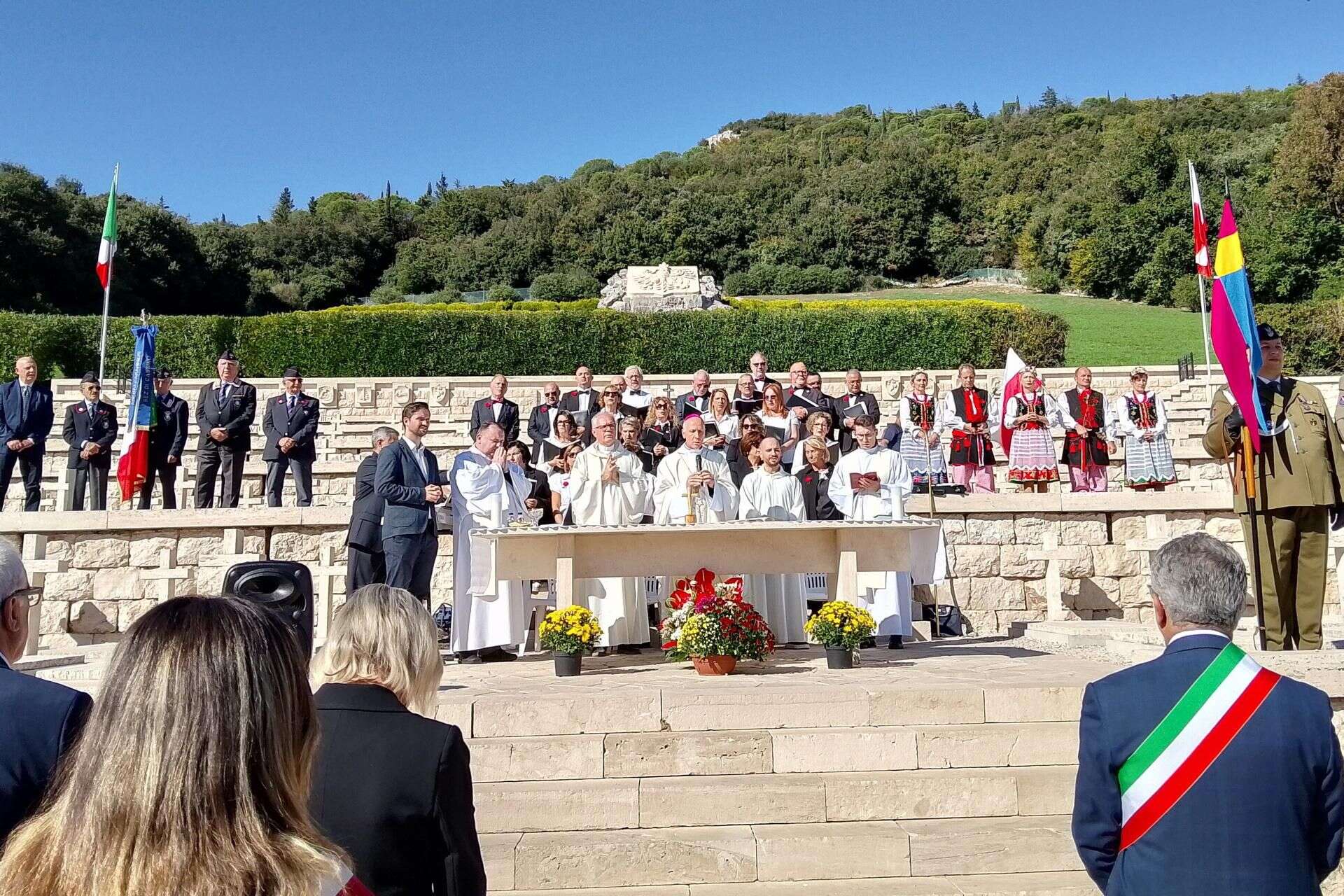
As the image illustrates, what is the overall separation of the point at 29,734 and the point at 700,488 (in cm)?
731

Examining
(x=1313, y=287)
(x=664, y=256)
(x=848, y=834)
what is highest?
Answer: (x=664, y=256)

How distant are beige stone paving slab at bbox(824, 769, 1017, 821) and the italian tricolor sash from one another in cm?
275

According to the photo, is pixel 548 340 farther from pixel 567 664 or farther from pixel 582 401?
pixel 567 664

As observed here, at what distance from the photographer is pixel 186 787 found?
4.57 feet

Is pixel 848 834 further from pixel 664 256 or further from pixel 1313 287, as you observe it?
pixel 664 256

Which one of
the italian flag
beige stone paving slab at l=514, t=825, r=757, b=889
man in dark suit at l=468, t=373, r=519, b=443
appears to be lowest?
beige stone paving slab at l=514, t=825, r=757, b=889

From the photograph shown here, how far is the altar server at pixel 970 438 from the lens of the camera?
1388 centimetres

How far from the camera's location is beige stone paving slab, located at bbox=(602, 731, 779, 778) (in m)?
5.32

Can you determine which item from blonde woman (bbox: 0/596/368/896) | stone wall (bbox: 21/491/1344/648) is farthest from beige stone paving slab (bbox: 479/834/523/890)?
stone wall (bbox: 21/491/1344/648)

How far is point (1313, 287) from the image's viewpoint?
37.8 m

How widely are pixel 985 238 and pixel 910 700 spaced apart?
51433 mm

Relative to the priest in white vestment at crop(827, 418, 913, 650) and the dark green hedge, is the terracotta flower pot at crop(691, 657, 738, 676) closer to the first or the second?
the priest in white vestment at crop(827, 418, 913, 650)

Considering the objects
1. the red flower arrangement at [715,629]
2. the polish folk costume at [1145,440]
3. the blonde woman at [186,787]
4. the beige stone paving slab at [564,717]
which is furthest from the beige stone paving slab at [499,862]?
the polish folk costume at [1145,440]

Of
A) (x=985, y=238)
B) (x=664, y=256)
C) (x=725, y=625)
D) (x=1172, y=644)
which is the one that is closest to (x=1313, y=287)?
(x=985, y=238)
